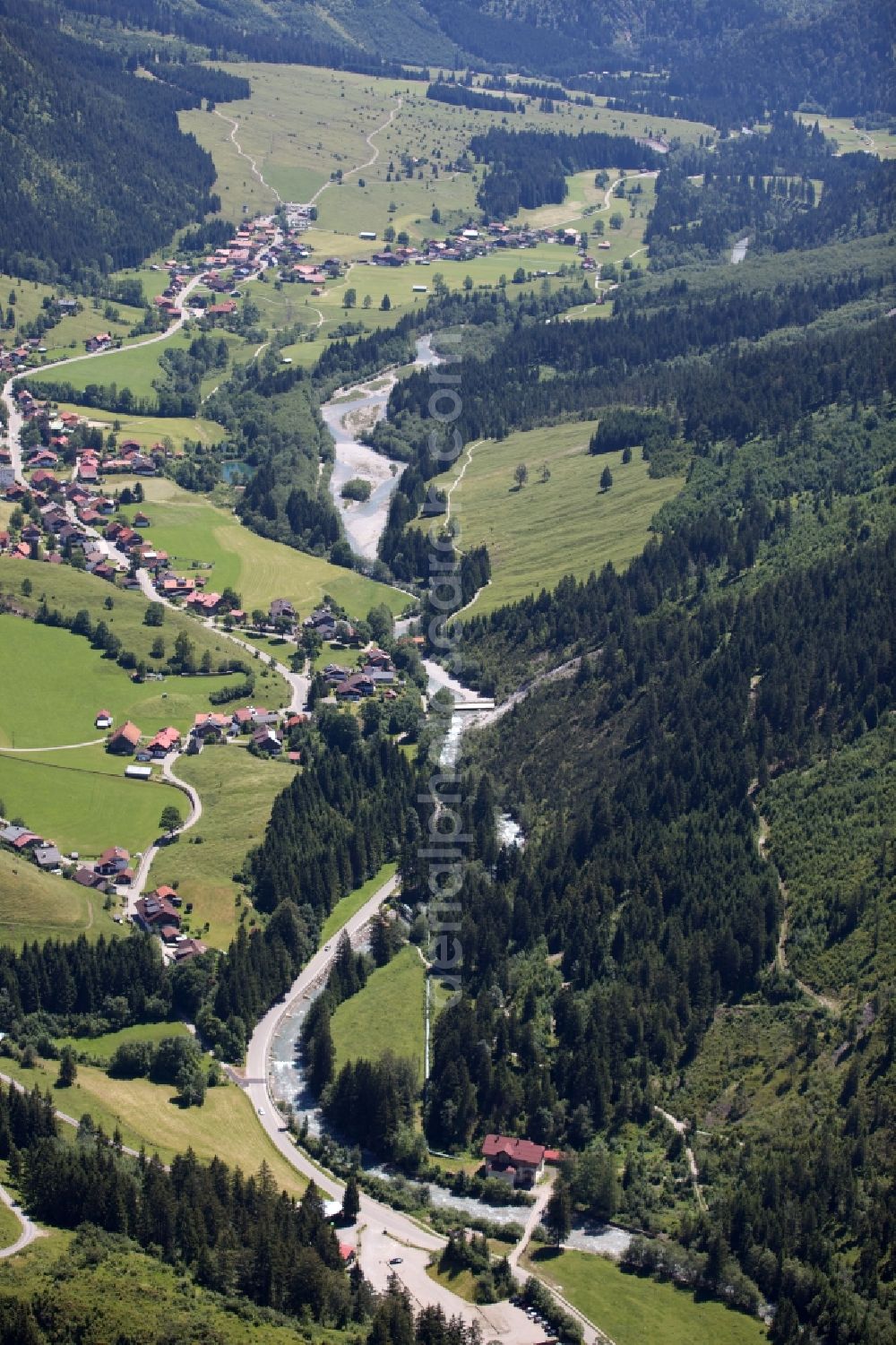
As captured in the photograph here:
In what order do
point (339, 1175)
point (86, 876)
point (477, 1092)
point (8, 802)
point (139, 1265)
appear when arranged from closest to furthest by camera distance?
point (139, 1265)
point (339, 1175)
point (477, 1092)
point (86, 876)
point (8, 802)

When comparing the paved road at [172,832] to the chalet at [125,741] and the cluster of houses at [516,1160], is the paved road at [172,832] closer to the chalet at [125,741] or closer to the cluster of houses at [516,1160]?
the chalet at [125,741]

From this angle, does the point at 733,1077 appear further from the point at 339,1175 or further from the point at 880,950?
the point at 339,1175

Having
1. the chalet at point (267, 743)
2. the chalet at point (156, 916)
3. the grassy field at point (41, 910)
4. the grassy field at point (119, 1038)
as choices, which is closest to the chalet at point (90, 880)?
the grassy field at point (41, 910)

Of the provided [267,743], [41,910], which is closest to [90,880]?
[41,910]

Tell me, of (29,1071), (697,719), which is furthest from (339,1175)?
(697,719)

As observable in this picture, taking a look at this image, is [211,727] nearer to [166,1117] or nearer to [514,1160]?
[166,1117]

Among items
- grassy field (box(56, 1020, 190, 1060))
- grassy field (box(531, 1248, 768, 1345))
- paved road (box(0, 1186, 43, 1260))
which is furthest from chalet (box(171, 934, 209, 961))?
grassy field (box(531, 1248, 768, 1345))

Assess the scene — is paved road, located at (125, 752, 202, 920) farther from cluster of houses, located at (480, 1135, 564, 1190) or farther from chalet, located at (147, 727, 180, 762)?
cluster of houses, located at (480, 1135, 564, 1190)
